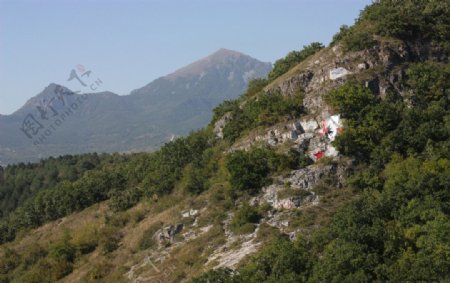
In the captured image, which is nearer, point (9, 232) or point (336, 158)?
point (336, 158)

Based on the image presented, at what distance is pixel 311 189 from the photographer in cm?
3316

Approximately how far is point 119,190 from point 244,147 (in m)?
18.4

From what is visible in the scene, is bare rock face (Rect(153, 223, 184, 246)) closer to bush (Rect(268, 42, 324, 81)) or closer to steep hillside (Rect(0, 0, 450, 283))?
steep hillside (Rect(0, 0, 450, 283))

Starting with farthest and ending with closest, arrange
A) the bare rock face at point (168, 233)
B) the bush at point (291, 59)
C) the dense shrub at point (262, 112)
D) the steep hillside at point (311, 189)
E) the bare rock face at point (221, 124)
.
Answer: the bush at point (291, 59) → the bare rock face at point (221, 124) → the dense shrub at point (262, 112) → the bare rock face at point (168, 233) → the steep hillside at point (311, 189)

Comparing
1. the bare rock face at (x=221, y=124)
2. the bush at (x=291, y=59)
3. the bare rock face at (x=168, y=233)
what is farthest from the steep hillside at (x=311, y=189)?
the bush at (x=291, y=59)

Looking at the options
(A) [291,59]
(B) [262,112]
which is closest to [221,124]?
(B) [262,112]

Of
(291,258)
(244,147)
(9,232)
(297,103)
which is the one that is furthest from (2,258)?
(291,258)

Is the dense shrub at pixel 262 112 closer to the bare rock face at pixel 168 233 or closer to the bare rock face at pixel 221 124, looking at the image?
the bare rock face at pixel 221 124

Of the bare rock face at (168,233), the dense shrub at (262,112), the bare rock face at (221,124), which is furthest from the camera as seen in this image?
the bare rock face at (221,124)

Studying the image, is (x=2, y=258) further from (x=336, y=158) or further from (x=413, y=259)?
(x=413, y=259)

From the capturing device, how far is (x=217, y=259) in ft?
97.8

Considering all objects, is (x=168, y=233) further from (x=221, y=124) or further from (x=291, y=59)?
(x=291, y=59)

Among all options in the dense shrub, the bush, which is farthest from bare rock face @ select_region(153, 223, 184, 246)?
the bush

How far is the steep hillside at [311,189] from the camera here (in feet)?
81.2
